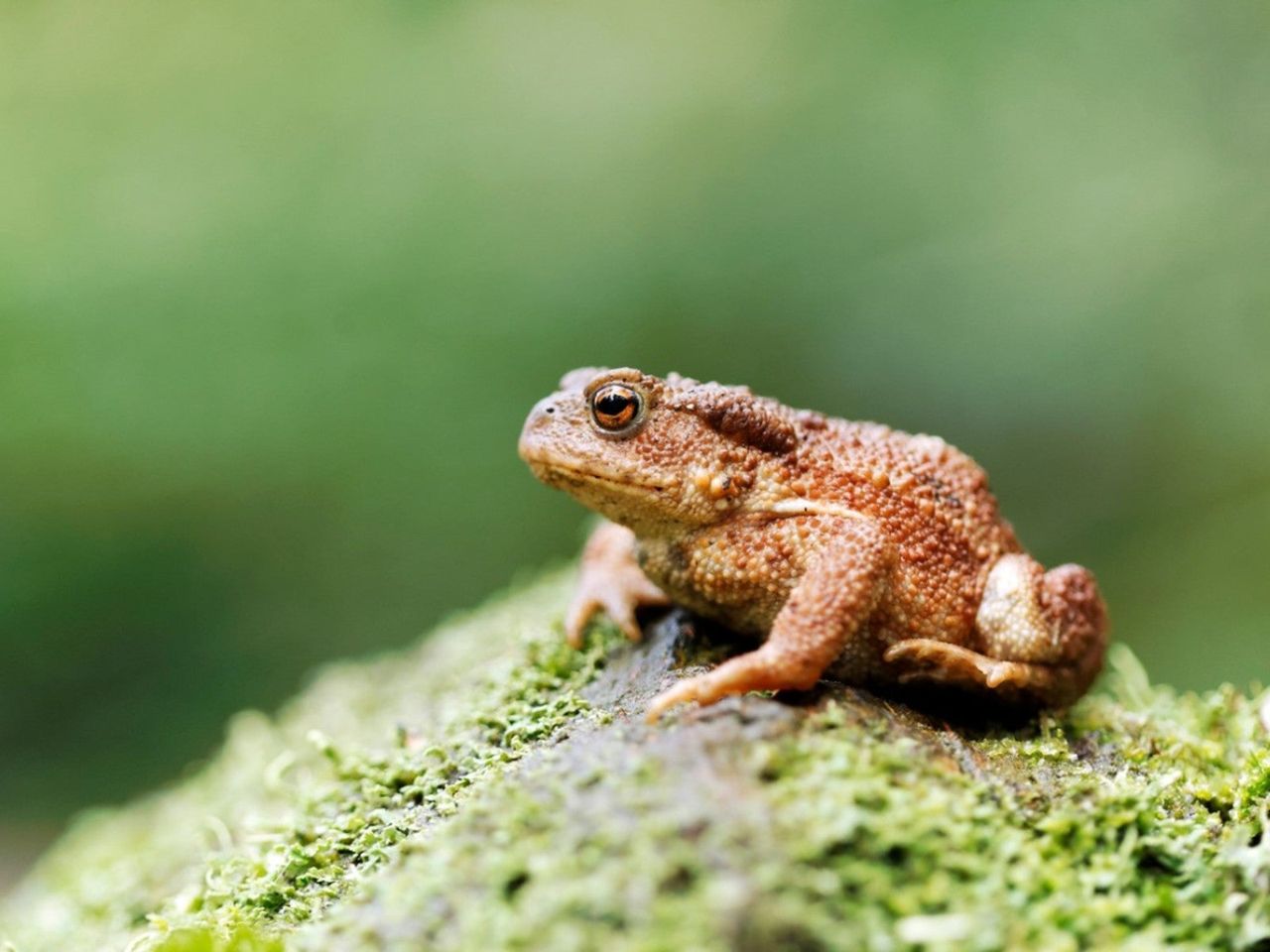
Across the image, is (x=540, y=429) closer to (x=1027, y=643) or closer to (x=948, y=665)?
(x=948, y=665)

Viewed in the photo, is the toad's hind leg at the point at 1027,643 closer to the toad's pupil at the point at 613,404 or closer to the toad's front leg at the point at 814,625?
the toad's front leg at the point at 814,625

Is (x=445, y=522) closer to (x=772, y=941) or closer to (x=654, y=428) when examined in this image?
(x=654, y=428)

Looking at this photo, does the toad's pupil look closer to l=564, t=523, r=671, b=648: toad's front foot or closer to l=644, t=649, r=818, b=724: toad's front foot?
l=564, t=523, r=671, b=648: toad's front foot

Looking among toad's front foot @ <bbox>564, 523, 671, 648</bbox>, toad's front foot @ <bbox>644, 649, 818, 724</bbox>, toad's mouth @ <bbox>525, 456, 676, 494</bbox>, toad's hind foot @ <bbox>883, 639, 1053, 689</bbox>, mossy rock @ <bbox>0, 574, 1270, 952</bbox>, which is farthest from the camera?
toad's front foot @ <bbox>564, 523, 671, 648</bbox>

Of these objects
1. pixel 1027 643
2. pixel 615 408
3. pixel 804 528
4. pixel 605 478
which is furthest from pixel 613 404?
pixel 1027 643

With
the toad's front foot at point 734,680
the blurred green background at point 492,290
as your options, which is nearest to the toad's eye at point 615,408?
the toad's front foot at point 734,680

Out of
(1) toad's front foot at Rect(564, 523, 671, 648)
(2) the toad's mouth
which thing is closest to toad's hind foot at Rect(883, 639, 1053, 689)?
(2) the toad's mouth
